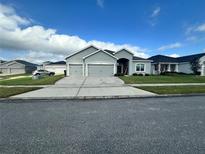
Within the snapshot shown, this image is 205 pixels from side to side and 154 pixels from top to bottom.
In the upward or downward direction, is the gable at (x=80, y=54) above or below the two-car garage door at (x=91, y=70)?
above

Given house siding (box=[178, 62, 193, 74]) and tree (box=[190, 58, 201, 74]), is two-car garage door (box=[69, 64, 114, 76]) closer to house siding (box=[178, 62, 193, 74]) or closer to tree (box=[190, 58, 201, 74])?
tree (box=[190, 58, 201, 74])

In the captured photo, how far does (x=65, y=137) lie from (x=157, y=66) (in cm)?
3800

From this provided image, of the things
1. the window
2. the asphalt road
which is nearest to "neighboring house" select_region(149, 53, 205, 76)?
the window

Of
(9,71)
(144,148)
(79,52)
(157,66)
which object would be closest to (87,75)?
(79,52)

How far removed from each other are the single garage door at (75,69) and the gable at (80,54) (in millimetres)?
1006

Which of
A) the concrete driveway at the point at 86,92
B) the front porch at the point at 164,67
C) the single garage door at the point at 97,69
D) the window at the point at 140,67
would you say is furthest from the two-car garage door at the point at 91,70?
the concrete driveway at the point at 86,92

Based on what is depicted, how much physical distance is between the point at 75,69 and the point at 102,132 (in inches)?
1040

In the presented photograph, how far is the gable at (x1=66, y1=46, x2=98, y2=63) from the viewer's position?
30394 mm

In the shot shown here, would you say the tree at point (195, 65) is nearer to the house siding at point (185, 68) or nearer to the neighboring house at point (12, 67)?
the house siding at point (185, 68)

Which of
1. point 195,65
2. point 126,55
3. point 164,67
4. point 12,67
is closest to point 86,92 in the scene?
point 126,55

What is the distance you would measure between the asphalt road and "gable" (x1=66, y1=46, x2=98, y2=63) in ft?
81.7

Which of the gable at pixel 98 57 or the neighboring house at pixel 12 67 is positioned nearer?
the gable at pixel 98 57

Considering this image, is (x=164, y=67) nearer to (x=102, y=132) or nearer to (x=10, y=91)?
(x=10, y=91)

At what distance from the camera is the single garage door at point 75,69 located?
29875 millimetres
